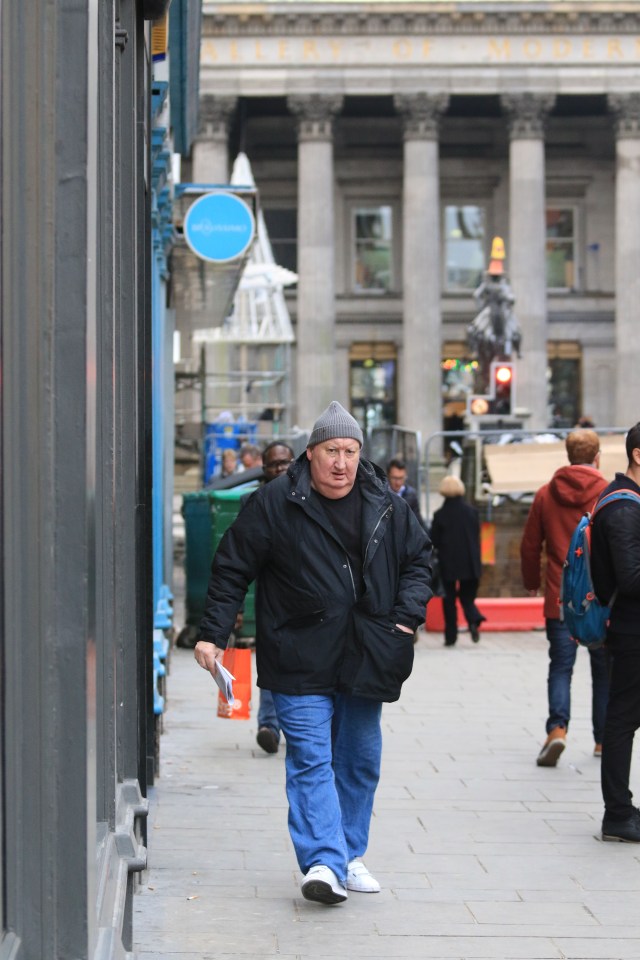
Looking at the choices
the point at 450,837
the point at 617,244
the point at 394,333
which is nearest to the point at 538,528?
the point at 450,837

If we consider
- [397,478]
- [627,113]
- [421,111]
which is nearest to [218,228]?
[397,478]

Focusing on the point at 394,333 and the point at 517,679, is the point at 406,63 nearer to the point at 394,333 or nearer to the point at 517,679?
the point at 394,333

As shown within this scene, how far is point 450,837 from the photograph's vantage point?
756 cm

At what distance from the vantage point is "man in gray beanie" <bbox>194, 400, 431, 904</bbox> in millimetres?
6266

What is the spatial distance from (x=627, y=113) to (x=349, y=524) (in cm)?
4868

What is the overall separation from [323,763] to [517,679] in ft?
23.9

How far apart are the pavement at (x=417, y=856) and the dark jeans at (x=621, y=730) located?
0.64 ft

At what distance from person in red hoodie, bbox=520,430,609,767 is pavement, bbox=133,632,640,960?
28 cm

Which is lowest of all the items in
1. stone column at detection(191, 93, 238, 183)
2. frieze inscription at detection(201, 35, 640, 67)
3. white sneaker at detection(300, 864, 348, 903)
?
white sneaker at detection(300, 864, 348, 903)

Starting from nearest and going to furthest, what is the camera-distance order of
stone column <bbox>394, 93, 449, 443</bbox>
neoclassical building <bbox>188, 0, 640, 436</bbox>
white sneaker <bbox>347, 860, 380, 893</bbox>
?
white sneaker <bbox>347, 860, 380, 893</bbox> < stone column <bbox>394, 93, 449, 443</bbox> < neoclassical building <bbox>188, 0, 640, 436</bbox>

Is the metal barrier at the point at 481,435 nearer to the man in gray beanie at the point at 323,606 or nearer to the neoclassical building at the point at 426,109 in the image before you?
the man in gray beanie at the point at 323,606

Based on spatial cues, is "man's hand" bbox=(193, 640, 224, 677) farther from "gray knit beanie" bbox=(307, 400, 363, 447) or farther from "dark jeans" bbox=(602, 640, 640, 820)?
"dark jeans" bbox=(602, 640, 640, 820)

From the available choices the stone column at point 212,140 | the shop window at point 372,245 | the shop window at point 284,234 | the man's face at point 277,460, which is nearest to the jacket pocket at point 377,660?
the man's face at point 277,460

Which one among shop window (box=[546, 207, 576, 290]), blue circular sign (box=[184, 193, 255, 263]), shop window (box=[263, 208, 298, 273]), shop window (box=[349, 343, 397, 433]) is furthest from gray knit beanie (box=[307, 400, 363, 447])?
shop window (box=[546, 207, 576, 290])
